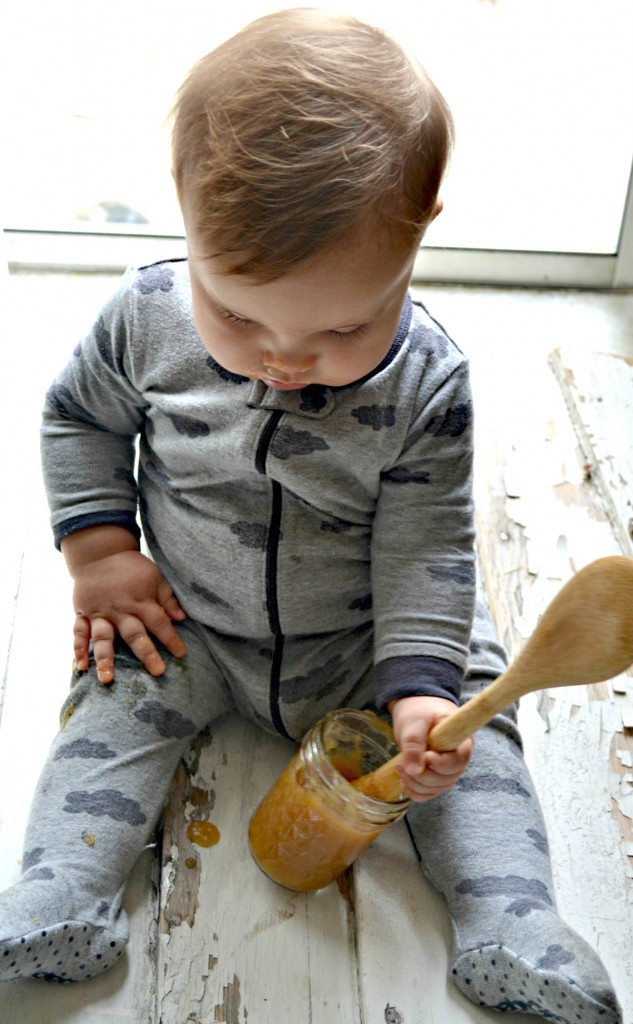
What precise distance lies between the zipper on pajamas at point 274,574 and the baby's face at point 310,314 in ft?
0.25

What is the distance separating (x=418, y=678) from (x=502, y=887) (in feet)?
0.55

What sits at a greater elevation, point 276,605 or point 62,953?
point 276,605

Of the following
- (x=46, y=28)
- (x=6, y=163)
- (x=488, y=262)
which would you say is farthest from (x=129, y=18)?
(x=488, y=262)

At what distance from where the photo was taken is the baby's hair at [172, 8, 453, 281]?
641mm

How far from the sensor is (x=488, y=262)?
1486 millimetres

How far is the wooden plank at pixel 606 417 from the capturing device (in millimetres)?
1197

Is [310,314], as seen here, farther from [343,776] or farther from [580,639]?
[343,776]

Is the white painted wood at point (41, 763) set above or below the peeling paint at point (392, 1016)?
above

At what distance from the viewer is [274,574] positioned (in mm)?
896

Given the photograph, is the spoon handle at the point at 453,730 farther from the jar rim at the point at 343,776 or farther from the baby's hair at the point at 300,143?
the baby's hair at the point at 300,143

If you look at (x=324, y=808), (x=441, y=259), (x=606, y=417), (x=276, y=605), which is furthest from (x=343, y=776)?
(x=441, y=259)

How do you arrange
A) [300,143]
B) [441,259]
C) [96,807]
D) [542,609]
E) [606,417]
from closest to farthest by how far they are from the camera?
[300,143]
[96,807]
[542,609]
[606,417]
[441,259]

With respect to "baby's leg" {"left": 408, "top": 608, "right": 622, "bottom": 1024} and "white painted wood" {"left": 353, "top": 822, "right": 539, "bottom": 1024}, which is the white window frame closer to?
"baby's leg" {"left": 408, "top": 608, "right": 622, "bottom": 1024}

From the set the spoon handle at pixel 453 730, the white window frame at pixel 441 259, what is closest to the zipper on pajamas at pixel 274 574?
the spoon handle at pixel 453 730
